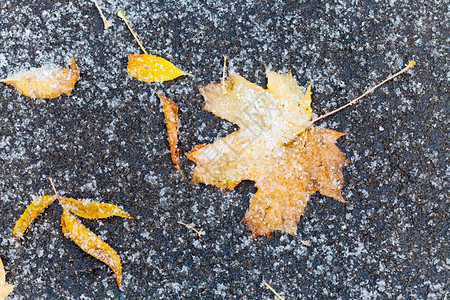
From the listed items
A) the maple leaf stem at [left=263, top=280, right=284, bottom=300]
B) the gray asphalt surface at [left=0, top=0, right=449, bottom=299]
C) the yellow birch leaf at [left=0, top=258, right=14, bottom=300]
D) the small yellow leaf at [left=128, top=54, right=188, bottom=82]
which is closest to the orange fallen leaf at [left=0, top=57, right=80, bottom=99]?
the gray asphalt surface at [left=0, top=0, right=449, bottom=299]

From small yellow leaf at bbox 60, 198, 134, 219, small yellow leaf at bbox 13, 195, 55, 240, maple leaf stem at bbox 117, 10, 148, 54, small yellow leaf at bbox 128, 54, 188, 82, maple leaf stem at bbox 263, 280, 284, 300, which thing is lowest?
small yellow leaf at bbox 13, 195, 55, 240

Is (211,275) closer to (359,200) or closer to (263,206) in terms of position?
(263,206)

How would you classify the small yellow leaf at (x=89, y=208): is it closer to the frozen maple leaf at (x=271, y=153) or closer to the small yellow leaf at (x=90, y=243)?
the small yellow leaf at (x=90, y=243)

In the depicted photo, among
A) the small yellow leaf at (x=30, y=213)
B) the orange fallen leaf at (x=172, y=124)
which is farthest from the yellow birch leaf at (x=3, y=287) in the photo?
the orange fallen leaf at (x=172, y=124)

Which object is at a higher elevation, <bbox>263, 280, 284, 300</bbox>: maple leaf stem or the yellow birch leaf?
<bbox>263, 280, 284, 300</bbox>: maple leaf stem

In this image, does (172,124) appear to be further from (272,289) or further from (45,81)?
(272,289)

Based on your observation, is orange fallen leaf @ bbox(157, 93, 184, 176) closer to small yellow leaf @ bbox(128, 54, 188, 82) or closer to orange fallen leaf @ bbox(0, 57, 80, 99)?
small yellow leaf @ bbox(128, 54, 188, 82)
